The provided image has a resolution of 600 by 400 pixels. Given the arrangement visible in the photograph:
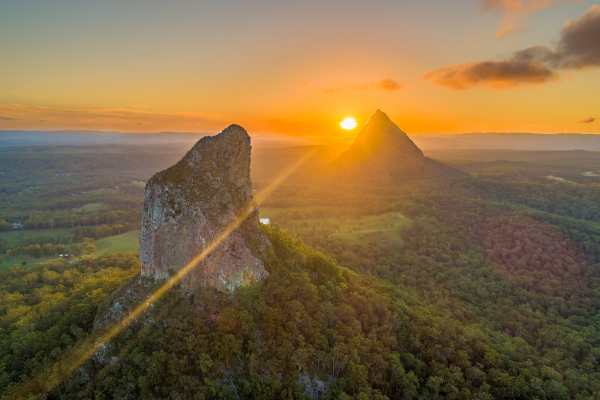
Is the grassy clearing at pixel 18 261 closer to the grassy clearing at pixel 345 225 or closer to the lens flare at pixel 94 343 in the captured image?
the grassy clearing at pixel 345 225

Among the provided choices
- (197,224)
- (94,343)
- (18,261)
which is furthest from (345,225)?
(18,261)

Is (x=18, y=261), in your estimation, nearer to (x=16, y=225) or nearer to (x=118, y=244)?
(x=118, y=244)

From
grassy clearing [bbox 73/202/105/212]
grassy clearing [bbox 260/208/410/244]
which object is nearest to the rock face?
grassy clearing [bbox 260/208/410/244]

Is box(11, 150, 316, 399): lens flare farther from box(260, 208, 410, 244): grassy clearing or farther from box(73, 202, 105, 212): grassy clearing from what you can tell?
box(73, 202, 105, 212): grassy clearing

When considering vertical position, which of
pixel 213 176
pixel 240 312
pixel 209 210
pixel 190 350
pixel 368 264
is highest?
pixel 213 176

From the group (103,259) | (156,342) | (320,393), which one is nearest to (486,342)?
(320,393)

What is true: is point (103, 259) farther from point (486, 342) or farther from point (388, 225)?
point (486, 342)

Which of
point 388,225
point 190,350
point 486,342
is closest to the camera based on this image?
point 190,350
